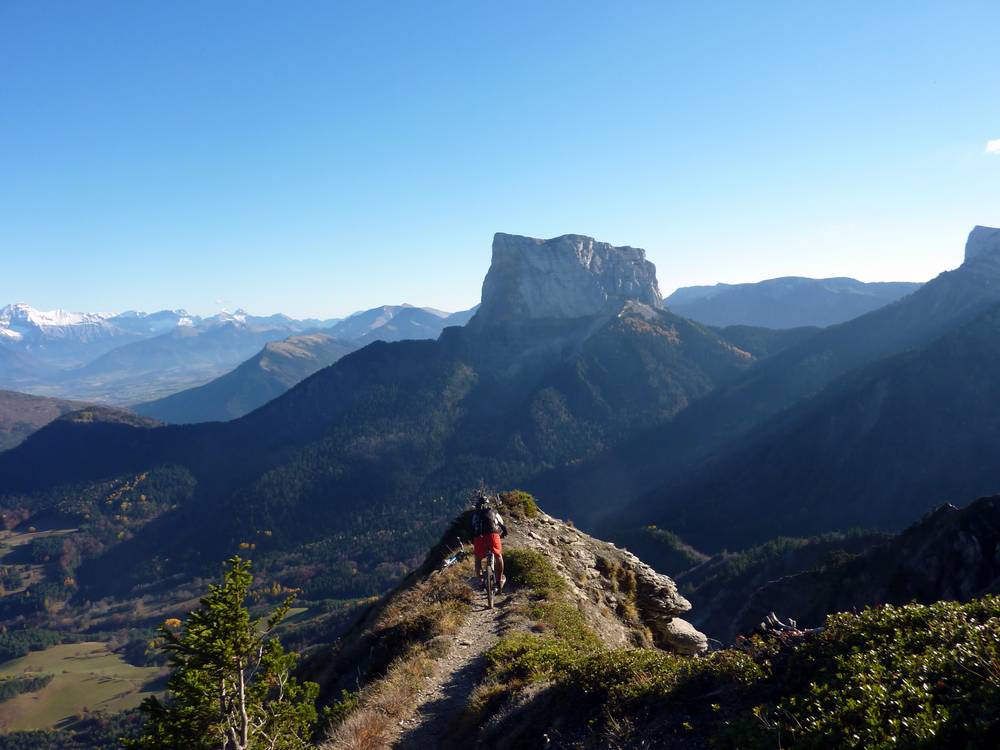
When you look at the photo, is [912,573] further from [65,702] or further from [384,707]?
[65,702]

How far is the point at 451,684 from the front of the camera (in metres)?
17.5

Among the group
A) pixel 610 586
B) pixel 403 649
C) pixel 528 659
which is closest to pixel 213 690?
pixel 528 659

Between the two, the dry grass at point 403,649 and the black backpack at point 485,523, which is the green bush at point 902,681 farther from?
the black backpack at point 485,523

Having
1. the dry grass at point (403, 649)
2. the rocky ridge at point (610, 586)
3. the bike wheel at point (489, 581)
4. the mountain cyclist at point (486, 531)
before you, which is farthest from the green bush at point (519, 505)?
the mountain cyclist at point (486, 531)

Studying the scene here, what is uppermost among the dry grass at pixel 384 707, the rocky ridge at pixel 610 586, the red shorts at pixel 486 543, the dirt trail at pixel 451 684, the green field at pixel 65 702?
the red shorts at pixel 486 543

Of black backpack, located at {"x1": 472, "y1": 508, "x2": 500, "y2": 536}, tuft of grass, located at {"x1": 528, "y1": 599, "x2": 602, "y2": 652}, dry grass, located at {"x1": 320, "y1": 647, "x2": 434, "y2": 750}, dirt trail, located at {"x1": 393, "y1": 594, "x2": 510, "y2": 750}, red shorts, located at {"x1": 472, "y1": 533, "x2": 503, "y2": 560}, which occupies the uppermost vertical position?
black backpack, located at {"x1": 472, "y1": 508, "x2": 500, "y2": 536}

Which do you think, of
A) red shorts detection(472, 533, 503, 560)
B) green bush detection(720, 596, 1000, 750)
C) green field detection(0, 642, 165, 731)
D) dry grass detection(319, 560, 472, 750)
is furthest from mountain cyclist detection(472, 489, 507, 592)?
green field detection(0, 642, 165, 731)

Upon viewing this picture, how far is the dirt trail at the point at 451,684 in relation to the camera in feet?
49.4

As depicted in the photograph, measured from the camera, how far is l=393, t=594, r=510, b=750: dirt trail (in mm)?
15055

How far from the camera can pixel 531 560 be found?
91.7 feet

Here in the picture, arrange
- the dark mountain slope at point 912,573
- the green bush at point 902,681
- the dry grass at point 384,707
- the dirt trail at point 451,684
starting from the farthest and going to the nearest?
the dark mountain slope at point 912,573
the dirt trail at point 451,684
the dry grass at point 384,707
the green bush at point 902,681

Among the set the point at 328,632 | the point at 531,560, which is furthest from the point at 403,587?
the point at 328,632

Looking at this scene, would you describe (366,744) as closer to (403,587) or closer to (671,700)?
(671,700)

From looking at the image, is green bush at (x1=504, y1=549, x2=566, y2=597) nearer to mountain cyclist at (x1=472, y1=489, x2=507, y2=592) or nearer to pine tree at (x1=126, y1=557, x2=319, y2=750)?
mountain cyclist at (x1=472, y1=489, x2=507, y2=592)
